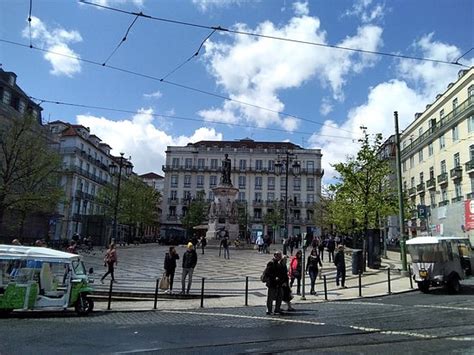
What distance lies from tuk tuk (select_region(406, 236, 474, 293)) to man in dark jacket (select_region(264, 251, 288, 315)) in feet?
23.9

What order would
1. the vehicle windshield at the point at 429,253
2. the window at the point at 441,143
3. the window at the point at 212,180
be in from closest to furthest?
the vehicle windshield at the point at 429,253
the window at the point at 441,143
the window at the point at 212,180

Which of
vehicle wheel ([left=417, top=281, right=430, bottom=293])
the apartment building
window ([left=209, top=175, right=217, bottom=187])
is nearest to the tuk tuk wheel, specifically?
vehicle wheel ([left=417, top=281, right=430, bottom=293])

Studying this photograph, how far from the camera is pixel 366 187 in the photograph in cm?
2647

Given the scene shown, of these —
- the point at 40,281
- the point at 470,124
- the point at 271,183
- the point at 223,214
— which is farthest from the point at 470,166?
the point at 271,183

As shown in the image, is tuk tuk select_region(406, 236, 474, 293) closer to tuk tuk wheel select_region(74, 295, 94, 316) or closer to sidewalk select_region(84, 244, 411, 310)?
sidewalk select_region(84, 244, 411, 310)

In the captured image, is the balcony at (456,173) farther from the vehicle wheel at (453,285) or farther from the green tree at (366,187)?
the vehicle wheel at (453,285)

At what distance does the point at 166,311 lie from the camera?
12.8m

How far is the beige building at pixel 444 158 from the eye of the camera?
41.1m

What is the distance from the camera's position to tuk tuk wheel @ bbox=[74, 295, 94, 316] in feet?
39.2

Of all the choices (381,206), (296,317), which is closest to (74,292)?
(296,317)

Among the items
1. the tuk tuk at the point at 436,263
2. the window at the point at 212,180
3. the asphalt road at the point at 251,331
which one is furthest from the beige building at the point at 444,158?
the window at the point at 212,180

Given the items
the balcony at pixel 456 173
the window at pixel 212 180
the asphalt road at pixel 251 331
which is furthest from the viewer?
the window at pixel 212 180

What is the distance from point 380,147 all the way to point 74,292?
2152 cm

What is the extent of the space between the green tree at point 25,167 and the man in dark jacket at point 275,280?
22.8 metres
